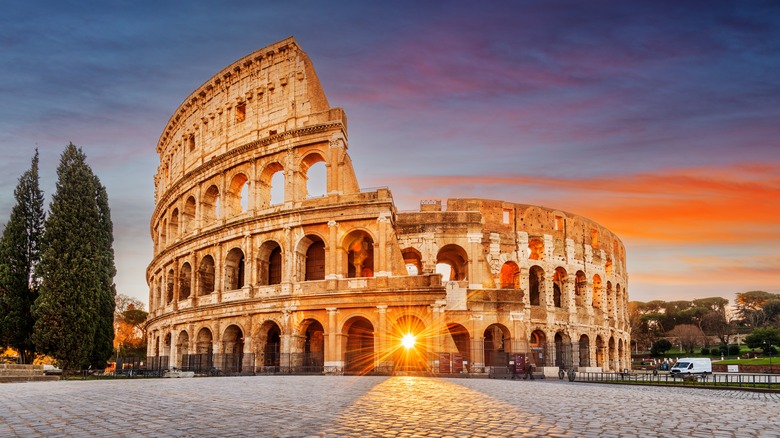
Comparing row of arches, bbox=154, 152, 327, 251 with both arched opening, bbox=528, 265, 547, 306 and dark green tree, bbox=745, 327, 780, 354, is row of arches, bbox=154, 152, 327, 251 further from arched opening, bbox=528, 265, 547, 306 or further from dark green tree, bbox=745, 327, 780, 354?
dark green tree, bbox=745, 327, 780, 354

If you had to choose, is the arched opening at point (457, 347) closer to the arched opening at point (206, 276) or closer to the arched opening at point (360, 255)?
the arched opening at point (360, 255)

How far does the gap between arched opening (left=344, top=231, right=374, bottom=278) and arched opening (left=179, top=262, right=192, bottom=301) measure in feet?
35.7

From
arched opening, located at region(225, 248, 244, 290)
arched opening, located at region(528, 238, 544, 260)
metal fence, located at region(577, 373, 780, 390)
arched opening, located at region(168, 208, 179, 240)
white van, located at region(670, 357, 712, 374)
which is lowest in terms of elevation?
white van, located at region(670, 357, 712, 374)

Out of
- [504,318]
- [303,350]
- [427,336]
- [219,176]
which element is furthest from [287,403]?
[219,176]

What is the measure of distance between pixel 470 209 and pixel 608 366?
17.7 meters

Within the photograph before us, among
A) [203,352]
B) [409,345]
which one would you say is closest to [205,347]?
[203,352]

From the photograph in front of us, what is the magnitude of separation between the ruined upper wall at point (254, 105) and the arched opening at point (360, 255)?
5.62m

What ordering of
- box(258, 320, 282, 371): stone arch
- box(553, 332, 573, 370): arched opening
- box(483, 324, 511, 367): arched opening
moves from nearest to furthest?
1. box(258, 320, 282, 371): stone arch
2. box(553, 332, 573, 370): arched opening
3. box(483, 324, 511, 367): arched opening

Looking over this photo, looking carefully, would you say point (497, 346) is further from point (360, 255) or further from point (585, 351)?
point (360, 255)

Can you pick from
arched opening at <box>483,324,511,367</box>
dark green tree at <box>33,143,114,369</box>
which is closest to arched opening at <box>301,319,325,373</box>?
arched opening at <box>483,324,511,367</box>

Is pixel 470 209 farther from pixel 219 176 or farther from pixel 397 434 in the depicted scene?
pixel 397 434

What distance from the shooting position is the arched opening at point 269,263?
1252 inches

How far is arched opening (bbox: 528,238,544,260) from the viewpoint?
40.9 metres

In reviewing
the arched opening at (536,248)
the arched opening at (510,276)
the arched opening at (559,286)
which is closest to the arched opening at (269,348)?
the arched opening at (510,276)
